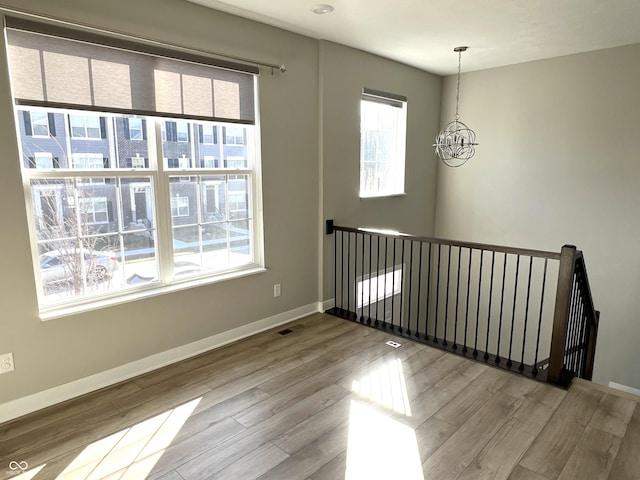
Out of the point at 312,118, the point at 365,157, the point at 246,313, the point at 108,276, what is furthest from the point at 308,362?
the point at 365,157

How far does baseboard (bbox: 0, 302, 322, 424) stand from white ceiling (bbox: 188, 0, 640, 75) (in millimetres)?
2625

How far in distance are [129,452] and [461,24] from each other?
13.0 ft

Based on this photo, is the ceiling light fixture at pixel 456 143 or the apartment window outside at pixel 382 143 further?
the ceiling light fixture at pixel 456 143

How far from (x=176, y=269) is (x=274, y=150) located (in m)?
1.35

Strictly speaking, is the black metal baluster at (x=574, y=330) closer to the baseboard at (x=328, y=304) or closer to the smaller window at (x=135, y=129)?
the baseboard at (x=328, y=304)

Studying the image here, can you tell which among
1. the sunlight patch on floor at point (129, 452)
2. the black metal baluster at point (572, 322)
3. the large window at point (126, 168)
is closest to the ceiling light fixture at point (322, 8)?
the large window at point (126, 168)

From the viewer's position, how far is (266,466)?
6.80 feet

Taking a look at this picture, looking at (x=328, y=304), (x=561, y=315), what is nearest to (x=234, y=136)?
(x=328, y=304)

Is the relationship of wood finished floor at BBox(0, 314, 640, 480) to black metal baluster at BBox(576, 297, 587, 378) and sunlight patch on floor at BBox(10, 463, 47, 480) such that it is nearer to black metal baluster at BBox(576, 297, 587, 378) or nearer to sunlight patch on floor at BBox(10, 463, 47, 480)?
sunlight patch on floor at BBox(10, 463, 47, 480)

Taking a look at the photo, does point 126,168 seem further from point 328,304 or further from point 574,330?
point 574,330

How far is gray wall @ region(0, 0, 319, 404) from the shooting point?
7.86ft

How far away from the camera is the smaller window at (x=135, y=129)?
9.19 ft

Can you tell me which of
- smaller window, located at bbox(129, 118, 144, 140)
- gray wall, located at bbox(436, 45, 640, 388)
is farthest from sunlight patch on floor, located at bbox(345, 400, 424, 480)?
gray wall, located at bbox(436, 45, 640, 388)

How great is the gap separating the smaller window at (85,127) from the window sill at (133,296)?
110 centimetres
